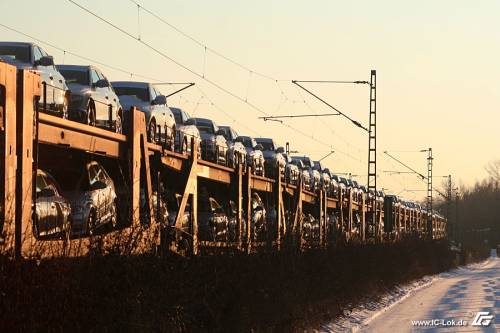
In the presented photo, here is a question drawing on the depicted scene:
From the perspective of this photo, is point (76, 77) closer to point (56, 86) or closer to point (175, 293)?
point (56, 86)

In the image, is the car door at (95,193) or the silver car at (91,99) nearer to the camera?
the car door at (95,193)

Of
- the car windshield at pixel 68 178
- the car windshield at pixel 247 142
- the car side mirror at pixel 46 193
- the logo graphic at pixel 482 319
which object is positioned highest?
the car windshield at pixel 247 142

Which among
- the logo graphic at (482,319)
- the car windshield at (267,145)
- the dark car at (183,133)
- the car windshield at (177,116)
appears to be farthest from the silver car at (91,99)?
the car windshield at (267,145)

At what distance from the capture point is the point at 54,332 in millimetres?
10328

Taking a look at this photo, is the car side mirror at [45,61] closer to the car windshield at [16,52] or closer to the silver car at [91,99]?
the car windshield at [16,52]

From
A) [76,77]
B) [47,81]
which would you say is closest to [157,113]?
[76,77]

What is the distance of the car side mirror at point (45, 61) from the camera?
61.4 ft

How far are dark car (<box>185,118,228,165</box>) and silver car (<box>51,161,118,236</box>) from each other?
12643 mm

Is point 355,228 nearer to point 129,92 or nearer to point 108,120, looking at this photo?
point 129,92

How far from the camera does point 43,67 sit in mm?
18562

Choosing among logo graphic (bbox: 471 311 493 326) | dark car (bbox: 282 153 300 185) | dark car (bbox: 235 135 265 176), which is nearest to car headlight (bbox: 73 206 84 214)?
logo graphic (bbox: 471 311 493 326)

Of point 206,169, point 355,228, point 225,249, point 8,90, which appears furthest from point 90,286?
point 355,228

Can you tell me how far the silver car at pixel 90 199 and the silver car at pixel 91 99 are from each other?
1.12 meters

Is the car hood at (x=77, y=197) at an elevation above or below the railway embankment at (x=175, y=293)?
above
